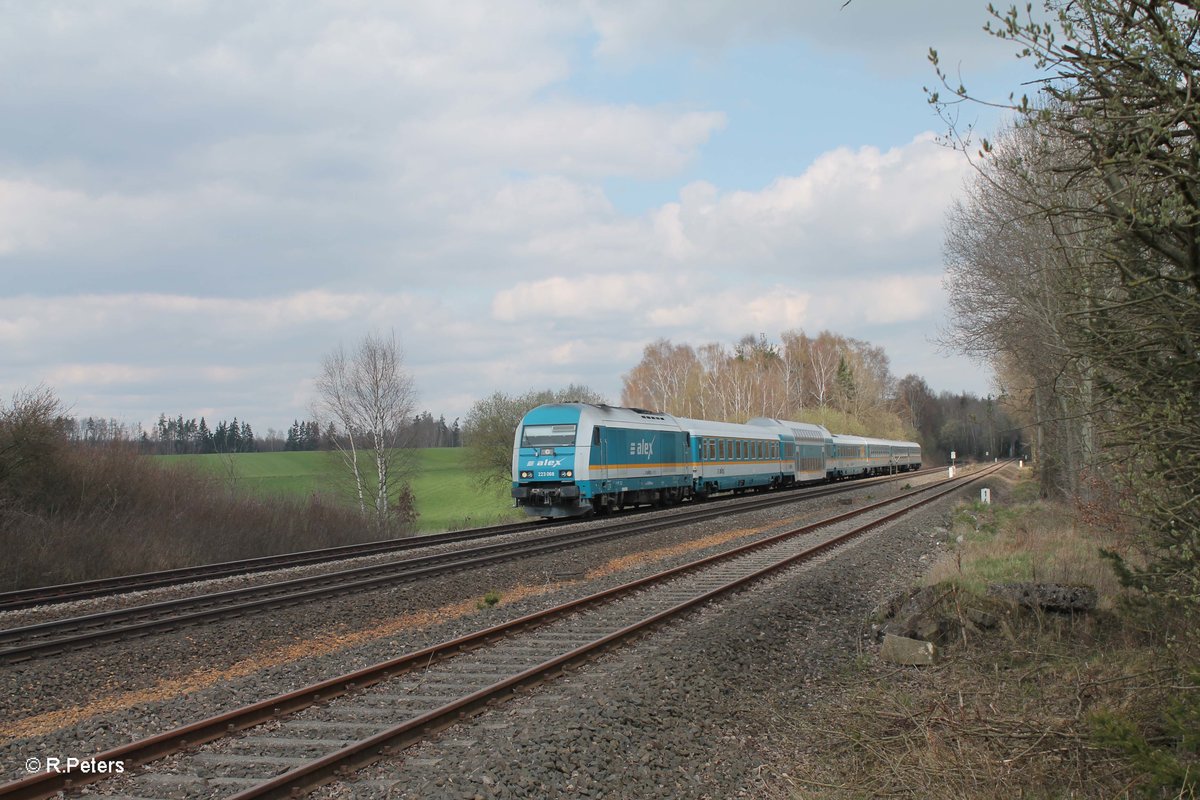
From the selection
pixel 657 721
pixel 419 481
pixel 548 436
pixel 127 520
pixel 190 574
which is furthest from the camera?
pixel 419 481

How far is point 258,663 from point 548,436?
53.1ft

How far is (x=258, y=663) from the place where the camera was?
29.9 feet

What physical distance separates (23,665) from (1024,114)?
32.4 feet

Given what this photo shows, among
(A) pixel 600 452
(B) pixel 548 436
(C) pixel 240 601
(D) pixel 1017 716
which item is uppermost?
(B) pixel 548 436

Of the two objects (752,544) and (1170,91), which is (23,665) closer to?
(1170,91)

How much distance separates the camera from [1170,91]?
13.4 feet

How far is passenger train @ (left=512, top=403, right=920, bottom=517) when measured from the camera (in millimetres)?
24609

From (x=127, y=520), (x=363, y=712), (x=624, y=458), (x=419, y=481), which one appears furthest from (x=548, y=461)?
(x=419, y=481)

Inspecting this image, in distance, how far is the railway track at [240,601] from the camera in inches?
387

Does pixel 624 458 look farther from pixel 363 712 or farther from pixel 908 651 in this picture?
pixel 363 712

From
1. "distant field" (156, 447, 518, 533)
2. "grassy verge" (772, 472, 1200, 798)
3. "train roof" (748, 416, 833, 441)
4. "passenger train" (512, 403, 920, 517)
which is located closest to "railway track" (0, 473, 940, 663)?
"passenger train" (512, 403, 920, 517)

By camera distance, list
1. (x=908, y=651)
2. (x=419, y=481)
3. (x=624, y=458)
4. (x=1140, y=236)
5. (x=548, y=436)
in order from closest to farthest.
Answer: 1. (x=1140, y=236)
2. (x=908, y=651)
3. (x=548, y=436)
4. (x=624, y=458)
5. (x=419, y=481)

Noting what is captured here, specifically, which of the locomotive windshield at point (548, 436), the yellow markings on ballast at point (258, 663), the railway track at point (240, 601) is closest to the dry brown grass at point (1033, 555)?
the yellow markings on ballast at point (258, 663)

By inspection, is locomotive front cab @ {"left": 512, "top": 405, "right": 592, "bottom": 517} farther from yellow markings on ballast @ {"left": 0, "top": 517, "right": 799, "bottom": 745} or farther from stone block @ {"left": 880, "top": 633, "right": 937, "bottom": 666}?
stone block @ {"left": 880, "top": 633, "right": 937, "bottom": 666}
